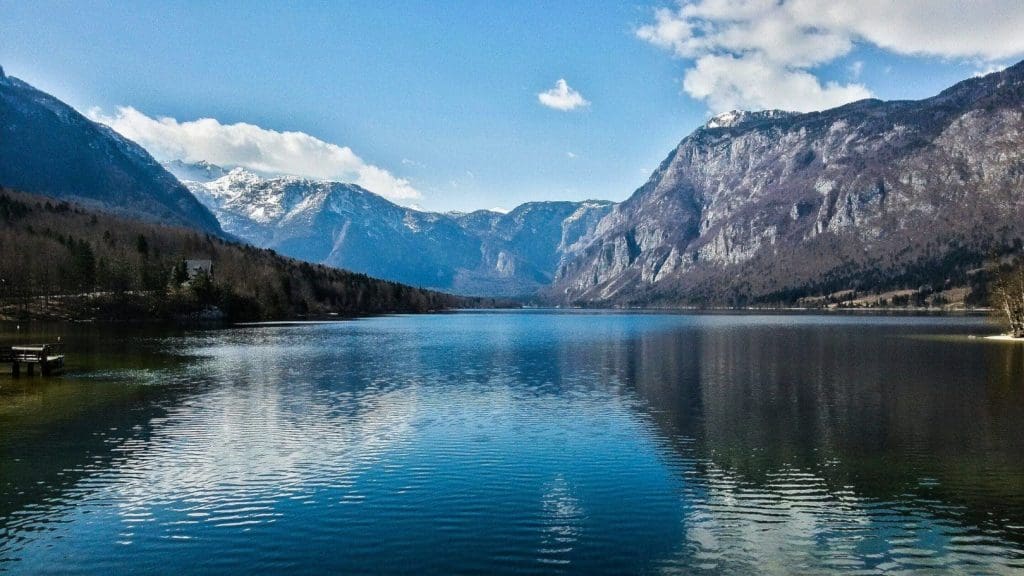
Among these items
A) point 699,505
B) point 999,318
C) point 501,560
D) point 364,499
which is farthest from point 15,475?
point 999,318

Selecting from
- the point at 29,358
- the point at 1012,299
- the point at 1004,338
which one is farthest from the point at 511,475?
the point at 1012,299

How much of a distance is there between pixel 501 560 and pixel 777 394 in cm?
4032

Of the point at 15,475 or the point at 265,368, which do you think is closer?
the point at 15,475

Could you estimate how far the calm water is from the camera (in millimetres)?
20109

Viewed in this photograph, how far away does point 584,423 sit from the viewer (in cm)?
4138

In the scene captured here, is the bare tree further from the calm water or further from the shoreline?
the calm water

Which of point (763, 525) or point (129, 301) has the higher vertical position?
point (129, 301)

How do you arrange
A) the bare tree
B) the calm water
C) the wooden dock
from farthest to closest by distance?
the bare tree, the wooden dock, the calm water

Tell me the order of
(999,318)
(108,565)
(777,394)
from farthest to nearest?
(999,318) < (777,394) < (108,565)

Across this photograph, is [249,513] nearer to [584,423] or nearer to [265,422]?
[265,422]

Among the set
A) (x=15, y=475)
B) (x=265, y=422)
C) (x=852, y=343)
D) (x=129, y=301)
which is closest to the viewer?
(x=15, y=475)

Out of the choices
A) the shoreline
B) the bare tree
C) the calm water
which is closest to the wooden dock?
the calm water

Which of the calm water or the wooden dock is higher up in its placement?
the wooden dock

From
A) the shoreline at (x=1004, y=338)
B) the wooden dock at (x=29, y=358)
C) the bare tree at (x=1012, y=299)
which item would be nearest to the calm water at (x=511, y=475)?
the wooden dock at (x=29, y=358)
